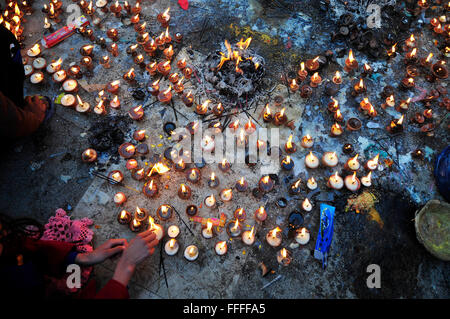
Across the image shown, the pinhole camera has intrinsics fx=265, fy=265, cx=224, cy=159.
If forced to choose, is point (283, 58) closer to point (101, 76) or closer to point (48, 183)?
point (101, 76)

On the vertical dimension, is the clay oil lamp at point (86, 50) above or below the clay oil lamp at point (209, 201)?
above

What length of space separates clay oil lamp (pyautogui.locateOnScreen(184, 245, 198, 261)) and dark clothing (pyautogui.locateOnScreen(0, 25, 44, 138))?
3306 millimetres

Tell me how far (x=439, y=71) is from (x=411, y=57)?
2.08 ft

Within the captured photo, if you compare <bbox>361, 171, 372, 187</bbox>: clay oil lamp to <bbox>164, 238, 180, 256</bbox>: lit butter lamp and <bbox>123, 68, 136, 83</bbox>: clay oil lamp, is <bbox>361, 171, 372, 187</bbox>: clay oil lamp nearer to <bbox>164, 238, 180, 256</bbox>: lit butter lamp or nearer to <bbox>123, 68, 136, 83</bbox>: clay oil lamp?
<bbox>164, 238, 180, 256</bbox>: lit butter lamp

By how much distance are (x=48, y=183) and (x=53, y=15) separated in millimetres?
4086

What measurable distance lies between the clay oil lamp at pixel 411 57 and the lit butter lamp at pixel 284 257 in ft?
17.2

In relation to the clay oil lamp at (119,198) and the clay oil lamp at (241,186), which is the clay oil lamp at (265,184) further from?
the clay oil lamp at (119,198)

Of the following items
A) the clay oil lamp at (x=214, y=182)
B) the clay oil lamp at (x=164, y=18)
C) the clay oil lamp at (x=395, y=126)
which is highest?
the clay oil lamp at (x=164, y=18)

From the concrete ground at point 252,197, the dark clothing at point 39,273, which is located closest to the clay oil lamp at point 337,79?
the concrete ground at point 252,197

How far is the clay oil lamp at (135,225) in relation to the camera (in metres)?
4.20

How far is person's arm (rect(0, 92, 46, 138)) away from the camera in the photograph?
3.85 meters

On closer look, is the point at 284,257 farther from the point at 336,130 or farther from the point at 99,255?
the point at 99,255

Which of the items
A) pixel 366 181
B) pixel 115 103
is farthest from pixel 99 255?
pixel 366 181

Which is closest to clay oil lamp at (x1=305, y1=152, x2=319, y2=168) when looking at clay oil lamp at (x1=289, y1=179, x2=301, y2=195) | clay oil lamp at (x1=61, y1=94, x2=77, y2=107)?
clay oil lamp at (x1=289, y1=179, x2=301, y2=195)
